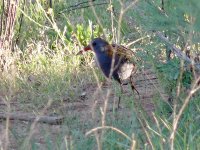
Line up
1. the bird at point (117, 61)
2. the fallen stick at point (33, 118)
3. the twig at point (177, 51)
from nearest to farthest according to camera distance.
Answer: the twig at point (177, 51)
the fallen stick at point (33, 118)
the bird at point (117, 61)

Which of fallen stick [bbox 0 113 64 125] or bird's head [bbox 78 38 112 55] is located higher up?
bird's head [bbox 78 38 112 55]

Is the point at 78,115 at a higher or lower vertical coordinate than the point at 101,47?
lower

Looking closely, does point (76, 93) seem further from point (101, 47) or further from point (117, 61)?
point (117, 61)

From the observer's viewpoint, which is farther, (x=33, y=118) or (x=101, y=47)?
(x=101, y=47)

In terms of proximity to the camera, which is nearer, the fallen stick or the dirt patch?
the dirt patch

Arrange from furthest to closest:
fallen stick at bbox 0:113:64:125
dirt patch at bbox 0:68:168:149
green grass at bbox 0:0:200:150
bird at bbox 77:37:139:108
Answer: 1. bird at bbox 77:37:139:108
2. fallen stick at bbox 0:113:64:125
3. dirt patch at bbox 0:68:168:149
4. green grass at bbox 0:0:200:150

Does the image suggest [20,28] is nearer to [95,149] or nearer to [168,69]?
[168,69]

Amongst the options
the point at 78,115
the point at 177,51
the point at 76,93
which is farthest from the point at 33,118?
the point at 177,51

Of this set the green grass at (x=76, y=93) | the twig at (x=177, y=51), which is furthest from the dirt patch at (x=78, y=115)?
the twig at (x=177, y=51)

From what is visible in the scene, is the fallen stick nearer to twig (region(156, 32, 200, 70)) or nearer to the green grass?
the green grass

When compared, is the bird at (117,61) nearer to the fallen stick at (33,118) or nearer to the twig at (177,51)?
the twig at (177,51)

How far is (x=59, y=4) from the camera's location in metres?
9.20

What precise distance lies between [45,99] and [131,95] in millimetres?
782

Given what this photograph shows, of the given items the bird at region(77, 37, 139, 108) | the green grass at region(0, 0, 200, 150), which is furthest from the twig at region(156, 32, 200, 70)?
the bird at region(77, 37, 139, 108)
